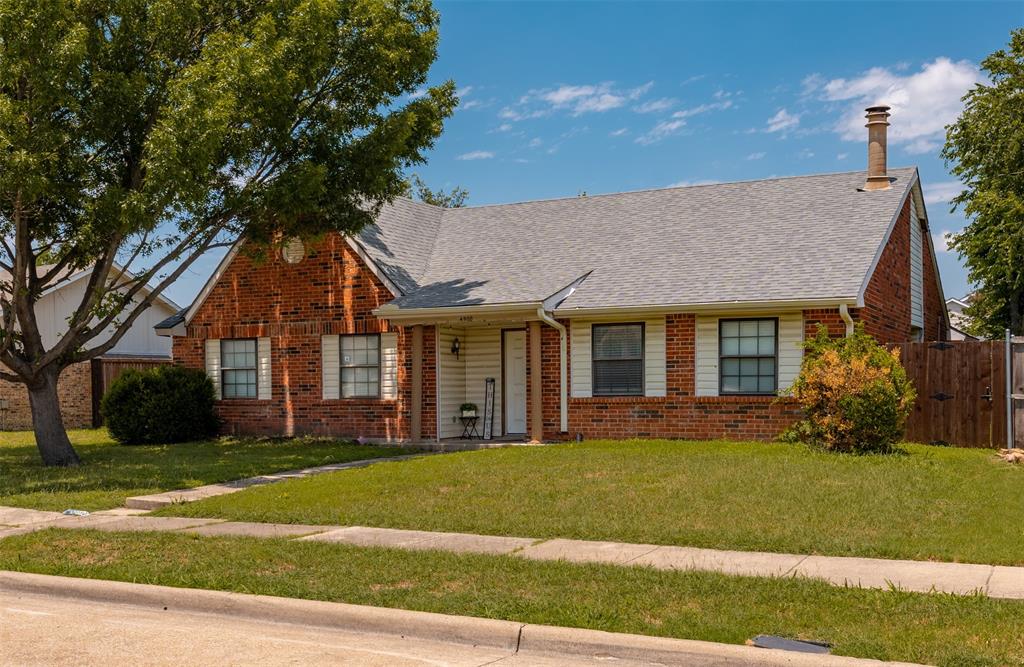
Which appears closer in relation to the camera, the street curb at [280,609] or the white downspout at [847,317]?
the street curb at [280,609]

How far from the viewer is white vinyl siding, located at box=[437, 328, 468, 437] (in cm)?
2098

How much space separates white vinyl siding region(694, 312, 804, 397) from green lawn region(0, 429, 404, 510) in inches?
234

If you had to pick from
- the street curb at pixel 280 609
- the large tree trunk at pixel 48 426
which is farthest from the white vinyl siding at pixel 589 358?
the street curb at pixel 280 609

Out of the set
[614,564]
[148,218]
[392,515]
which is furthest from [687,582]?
[148,218]

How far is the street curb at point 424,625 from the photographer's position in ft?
20.0

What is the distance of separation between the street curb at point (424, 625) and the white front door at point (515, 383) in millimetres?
13151

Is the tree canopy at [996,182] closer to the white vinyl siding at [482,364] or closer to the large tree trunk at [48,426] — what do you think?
the white vinyl siding at [482,364]

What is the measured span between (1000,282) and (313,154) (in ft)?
89.4

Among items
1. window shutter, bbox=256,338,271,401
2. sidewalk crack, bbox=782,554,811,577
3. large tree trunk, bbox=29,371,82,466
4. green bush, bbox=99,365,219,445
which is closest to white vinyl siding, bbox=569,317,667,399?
window shutter, bbox=256,338,271,401

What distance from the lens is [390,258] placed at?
22.4 meters

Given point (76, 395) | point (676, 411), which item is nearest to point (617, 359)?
point (676, 411)

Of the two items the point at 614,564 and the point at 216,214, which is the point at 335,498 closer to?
the point at 614,564

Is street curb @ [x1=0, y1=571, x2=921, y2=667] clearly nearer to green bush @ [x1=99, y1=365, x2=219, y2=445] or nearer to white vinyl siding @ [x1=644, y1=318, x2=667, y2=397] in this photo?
white vinyl siding @ [x1=644, y1=318, x2=667, y2=397]

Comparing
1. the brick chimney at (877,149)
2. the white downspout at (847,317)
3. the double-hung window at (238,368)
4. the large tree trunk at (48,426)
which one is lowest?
the large tree trunk at (48,426)
